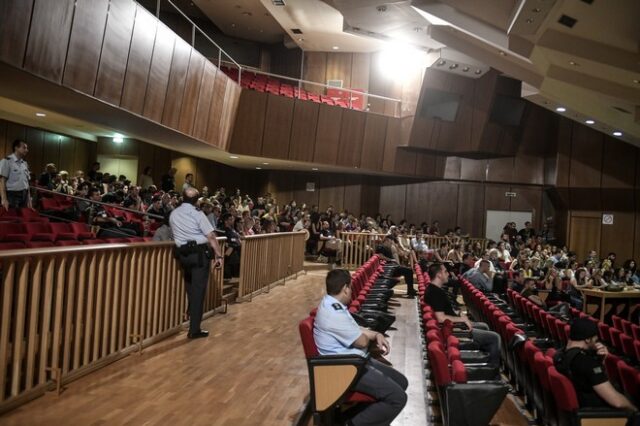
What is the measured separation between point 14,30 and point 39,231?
2064 millimetres

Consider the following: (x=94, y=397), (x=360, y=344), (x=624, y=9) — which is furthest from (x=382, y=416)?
(x=624, y=9)

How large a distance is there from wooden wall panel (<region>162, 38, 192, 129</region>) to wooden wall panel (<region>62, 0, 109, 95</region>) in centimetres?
219

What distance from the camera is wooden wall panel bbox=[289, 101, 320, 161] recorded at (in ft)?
46.0

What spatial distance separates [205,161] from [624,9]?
40.1ft

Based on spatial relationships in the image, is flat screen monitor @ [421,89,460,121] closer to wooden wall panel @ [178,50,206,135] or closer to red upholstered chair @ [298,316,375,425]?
wooden wall panel @ [178,50,206,135]

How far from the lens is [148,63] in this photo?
839cm

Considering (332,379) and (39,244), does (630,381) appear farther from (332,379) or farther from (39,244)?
(39,244)

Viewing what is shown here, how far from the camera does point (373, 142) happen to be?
50.4 ft

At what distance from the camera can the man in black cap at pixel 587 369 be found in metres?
3.01

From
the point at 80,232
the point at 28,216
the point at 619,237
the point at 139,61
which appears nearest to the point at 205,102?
the point at 139,61

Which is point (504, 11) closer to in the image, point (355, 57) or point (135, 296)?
point (135, 296)

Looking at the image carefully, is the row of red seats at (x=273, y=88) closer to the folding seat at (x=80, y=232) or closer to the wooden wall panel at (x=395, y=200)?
the wooden wall panel at (x=395, y=200)

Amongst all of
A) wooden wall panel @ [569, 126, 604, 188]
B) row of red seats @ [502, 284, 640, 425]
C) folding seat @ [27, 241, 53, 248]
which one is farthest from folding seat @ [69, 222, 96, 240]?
wooden wall panel @ [569, 126, 604, 188]

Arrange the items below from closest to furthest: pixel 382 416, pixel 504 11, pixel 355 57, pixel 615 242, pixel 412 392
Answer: pixel 382 416, pixel 412 392, pixel 504 11, pixel 615 242, pixel 355 57
